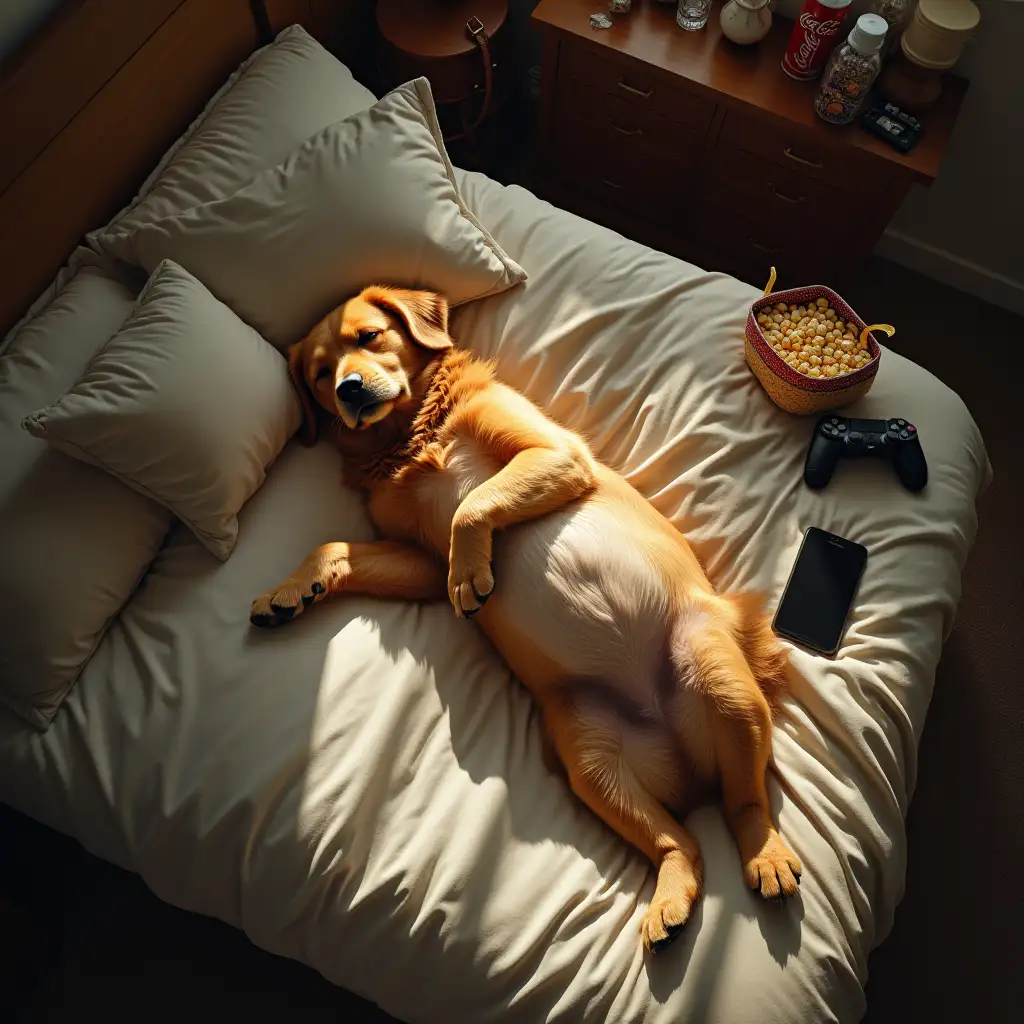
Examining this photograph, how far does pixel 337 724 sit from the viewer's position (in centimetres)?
151

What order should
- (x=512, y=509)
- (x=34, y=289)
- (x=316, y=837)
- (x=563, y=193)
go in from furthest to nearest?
1. (x=563, y=193)
2. (x=34, y=289)
3. (x=512, y=509)
4. (x=316, y=837)

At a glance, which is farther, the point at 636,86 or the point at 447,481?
the point at 636,86

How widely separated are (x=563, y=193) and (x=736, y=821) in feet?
7.50

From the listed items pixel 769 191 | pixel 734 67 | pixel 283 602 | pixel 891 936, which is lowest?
pixel 891 936

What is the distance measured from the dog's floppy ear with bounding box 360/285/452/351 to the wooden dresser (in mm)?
1127

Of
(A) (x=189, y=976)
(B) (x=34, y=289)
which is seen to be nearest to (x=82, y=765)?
(A) (x=189, y=976)

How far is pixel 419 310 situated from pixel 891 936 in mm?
1905

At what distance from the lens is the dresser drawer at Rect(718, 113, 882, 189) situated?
2260mm

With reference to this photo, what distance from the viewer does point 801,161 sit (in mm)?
2357

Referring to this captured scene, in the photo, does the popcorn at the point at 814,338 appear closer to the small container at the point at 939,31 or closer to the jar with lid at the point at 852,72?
the jar with lid at the point at 852,72

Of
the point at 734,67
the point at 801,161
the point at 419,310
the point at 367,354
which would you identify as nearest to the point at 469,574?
the point at 367,354

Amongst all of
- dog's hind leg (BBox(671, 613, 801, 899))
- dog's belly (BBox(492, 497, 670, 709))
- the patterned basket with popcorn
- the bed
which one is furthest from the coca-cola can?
dog's hind leg (BBox(671, 613, 801, 899))

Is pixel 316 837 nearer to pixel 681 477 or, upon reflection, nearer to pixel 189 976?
pixel 189 976

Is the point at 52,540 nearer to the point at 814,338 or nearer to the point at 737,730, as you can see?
the point at 737,730
